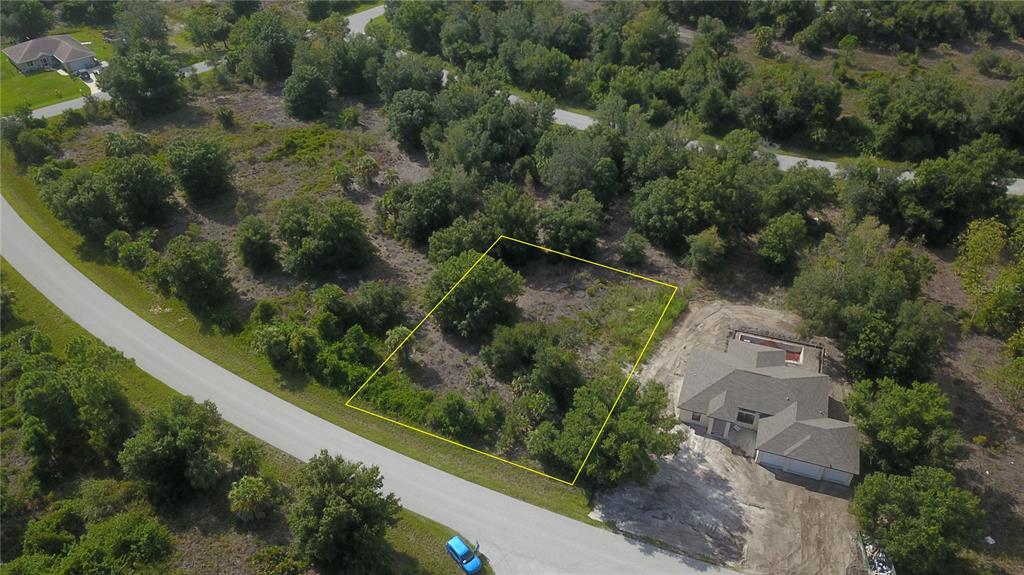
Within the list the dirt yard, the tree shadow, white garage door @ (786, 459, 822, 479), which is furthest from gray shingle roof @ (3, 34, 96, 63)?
the tree shadow

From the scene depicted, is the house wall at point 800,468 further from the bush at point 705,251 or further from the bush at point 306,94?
the bush at point 306,94

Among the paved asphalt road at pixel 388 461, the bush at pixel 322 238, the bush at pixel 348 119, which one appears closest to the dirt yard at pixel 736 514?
the paved asphalt road at pixel 388 461

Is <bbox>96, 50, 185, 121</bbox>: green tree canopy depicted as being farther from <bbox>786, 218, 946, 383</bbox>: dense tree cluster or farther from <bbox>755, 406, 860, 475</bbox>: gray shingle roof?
<bbox>755, 406, 860, 475</bbox>: gray shingle roof

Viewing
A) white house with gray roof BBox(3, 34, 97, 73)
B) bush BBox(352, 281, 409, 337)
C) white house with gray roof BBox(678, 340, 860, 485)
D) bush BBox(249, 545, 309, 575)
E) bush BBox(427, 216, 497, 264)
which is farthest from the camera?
white house with gray roof BBox(3, 34, 97, 73)

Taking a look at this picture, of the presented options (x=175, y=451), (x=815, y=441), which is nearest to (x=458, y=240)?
(x=175, y=451)

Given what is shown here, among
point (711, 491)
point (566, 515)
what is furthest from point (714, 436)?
point (566, 515)

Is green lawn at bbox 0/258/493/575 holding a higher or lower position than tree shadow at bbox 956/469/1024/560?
lower

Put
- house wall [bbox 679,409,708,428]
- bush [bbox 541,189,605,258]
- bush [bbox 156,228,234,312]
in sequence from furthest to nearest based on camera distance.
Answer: bush [bbox 541,189,605,258], bush [bbox 156,228,234,312], house wall [bbox 679,409,708,428]
